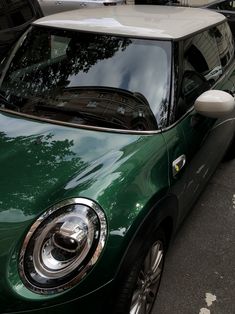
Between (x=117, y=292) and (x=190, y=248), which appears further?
(x=190, y=248)

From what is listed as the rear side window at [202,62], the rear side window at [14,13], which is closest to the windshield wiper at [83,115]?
the rear side window at [202,62]

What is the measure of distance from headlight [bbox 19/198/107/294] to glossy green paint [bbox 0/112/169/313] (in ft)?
0.09

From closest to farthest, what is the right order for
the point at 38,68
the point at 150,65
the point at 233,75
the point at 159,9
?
the point at 150,65 → the point at 38,68 → the point at 159,9 → the point at 233,75

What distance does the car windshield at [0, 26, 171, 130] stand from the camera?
8.39 ft

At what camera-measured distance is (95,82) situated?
2.71 m

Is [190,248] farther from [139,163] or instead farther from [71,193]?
[71,193]

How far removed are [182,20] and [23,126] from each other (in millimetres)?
1485

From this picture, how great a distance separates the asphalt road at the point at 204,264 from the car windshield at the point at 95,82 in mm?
1060

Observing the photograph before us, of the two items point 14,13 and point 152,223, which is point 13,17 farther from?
point 152,223

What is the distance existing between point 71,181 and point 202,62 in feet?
5.35

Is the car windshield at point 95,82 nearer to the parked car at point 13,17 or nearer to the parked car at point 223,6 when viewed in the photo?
the parked car at point 13,17

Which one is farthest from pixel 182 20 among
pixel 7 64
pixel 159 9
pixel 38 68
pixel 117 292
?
pixel 117 292

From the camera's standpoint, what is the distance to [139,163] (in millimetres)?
2217

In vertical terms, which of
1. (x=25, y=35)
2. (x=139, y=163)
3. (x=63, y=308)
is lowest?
(x=63, y=308)
